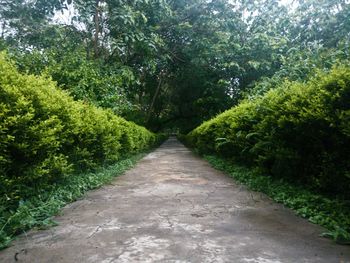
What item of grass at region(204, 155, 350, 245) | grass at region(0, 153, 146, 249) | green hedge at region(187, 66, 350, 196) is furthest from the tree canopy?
grass at region(0, 153, 146, 249)

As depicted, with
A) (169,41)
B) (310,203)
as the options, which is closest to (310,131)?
(310,203)

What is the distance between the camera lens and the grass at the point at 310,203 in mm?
3165

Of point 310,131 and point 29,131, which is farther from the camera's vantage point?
point 310,131

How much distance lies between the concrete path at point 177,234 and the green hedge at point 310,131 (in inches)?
29.0

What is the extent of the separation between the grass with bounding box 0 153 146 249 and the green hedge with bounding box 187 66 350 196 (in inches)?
128

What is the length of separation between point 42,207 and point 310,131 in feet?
11.7

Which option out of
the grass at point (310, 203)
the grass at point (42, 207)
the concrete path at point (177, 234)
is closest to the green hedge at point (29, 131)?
the grass at point (42, 207)

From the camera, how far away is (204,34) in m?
17.1

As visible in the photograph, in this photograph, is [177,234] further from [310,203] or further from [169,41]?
[169,41]

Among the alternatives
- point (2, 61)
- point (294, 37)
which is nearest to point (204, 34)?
point (294, 37)

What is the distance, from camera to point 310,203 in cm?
407

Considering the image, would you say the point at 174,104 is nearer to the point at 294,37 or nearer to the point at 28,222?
the point at 294,37

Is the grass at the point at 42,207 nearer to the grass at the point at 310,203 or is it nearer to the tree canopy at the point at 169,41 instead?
the grass at the point at 310,203

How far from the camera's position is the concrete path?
8.32 ft
